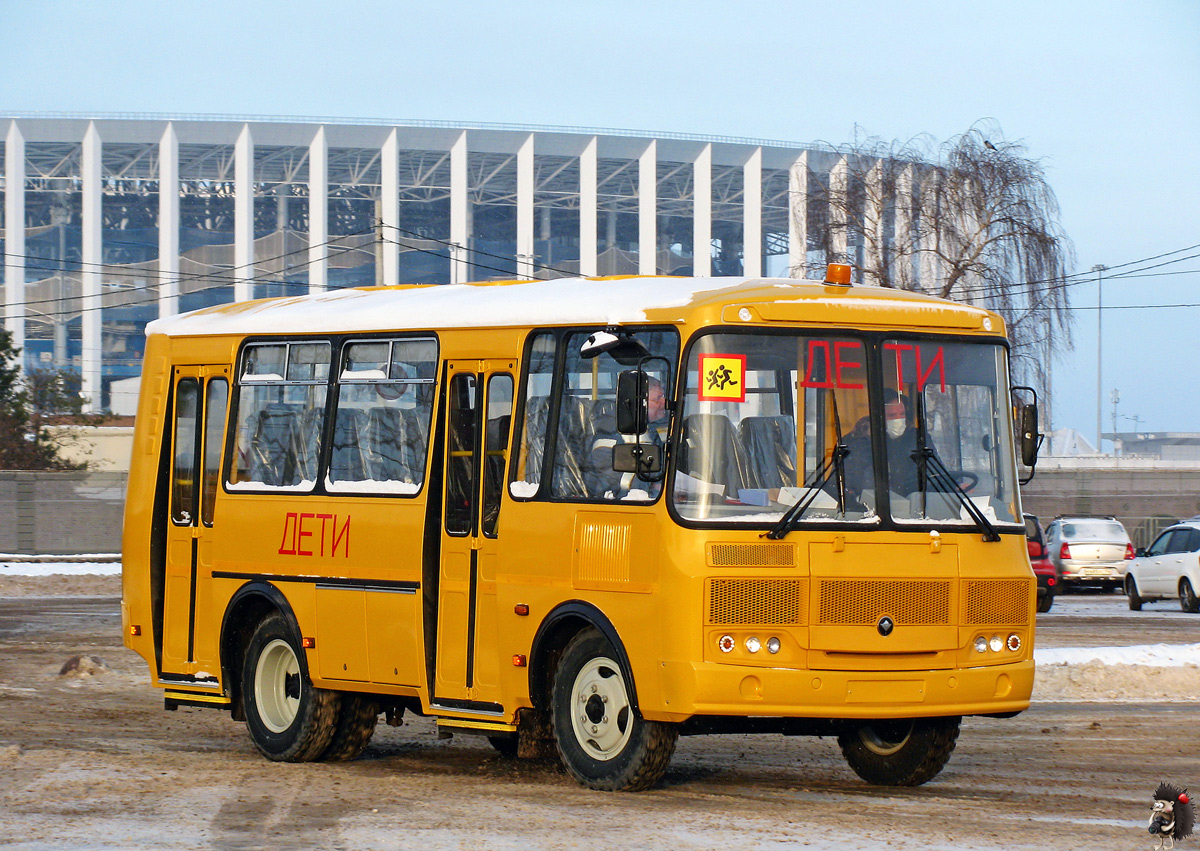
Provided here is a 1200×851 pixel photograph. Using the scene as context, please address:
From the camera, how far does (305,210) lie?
8625 centimetres

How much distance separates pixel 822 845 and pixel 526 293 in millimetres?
4098

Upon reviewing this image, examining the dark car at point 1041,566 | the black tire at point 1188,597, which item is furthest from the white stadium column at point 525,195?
the black tire at point 1188,597

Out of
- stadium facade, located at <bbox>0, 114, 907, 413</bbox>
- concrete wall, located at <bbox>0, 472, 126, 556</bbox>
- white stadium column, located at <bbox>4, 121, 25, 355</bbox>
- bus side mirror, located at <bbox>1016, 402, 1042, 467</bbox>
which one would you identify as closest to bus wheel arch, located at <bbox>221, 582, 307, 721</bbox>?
bus side mirror, located at <bbox>1016, 402, 1042, 467</bbox>

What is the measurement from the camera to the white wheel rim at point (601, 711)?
9172mm

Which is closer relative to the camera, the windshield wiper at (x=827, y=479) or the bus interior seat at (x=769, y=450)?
the windshield wiper at (x=827, y=479)

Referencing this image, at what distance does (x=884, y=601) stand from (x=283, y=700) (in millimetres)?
4566

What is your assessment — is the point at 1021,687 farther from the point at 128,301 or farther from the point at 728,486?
the point at 128,301

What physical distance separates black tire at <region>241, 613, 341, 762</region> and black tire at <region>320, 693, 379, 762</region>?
2.4 inches

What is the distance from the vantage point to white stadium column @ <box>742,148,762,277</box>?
79.4m

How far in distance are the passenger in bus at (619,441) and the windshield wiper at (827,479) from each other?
709 millimetres

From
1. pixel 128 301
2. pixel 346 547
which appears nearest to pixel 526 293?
pixel 346 547

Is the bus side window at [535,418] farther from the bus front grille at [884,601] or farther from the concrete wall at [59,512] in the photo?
the concrete wall at [59,512]

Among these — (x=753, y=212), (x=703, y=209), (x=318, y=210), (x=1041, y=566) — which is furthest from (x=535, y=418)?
(x=753, y=212)

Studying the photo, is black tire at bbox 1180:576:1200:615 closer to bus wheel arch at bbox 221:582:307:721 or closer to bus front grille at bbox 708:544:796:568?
bus wheel arch at bbox 221:582:307:721
